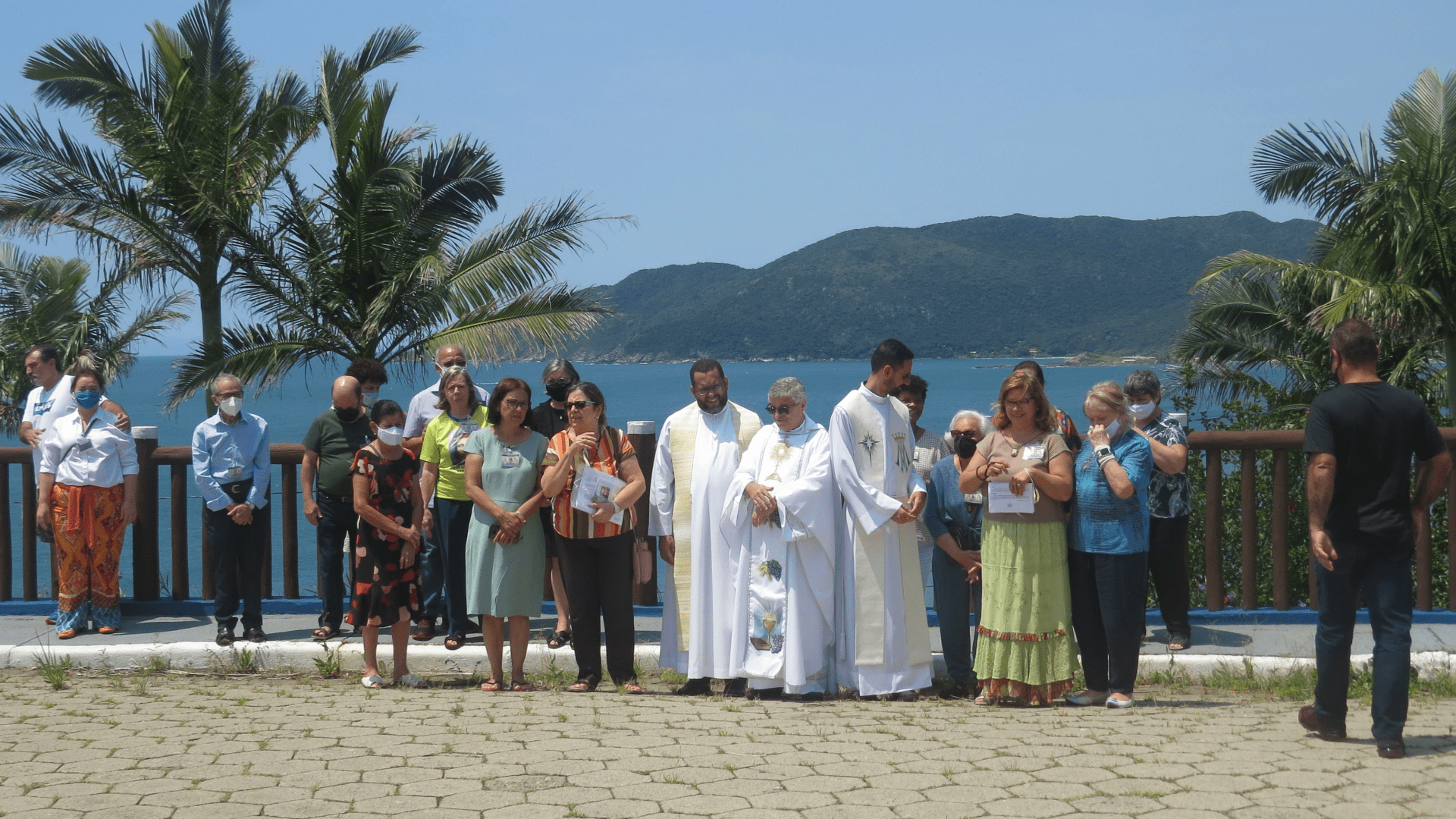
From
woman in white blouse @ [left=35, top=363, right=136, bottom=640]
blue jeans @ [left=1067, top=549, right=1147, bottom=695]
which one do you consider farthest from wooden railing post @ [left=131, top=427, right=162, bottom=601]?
blue jeans @ [left=1067, top=549, right=1147, bottom=695]

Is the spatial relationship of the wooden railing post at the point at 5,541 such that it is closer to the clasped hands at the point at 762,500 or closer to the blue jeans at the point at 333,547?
the blue jeans at the point at 333,547

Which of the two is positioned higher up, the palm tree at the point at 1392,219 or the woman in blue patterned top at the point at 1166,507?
the palm tree at the point at 1392,219

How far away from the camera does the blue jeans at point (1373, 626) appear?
507 cm

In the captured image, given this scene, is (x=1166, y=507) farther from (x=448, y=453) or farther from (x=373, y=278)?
(x=373, y=278)

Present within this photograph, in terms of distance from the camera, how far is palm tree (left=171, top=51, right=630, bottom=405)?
503 inches

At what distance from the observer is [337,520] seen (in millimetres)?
7879

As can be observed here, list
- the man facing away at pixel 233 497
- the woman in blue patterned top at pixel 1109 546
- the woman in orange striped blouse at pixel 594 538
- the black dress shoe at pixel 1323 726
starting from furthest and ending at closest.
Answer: the man facing away at pixel 233 497, the woman in orange striped blouse at pixel 594 538, the woman in blue patterned top at pixel 1109 546, the black dress shoe at pixel 1323 726

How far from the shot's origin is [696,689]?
7035mm

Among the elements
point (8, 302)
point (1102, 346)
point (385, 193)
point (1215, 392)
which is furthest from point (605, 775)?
point (1102, 346)

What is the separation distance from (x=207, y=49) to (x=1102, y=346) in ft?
456

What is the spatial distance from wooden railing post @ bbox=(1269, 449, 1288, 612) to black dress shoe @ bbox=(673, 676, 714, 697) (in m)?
3.81

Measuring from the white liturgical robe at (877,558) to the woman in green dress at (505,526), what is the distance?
1720mm

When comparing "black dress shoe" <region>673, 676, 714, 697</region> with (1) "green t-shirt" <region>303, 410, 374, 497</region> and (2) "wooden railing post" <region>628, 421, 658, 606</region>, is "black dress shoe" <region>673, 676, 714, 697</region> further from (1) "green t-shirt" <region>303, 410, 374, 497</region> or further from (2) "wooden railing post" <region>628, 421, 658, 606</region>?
(1) "green t-shirt" <region>303, 410, 374, 497</region>

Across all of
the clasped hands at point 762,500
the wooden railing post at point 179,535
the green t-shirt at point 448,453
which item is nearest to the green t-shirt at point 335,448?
the green t-shirt at point 448,453
